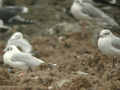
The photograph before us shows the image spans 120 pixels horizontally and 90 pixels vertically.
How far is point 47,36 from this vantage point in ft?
45.4

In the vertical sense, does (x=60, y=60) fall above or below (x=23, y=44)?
below

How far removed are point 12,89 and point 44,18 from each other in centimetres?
951

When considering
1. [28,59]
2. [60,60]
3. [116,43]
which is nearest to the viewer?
[116,43]

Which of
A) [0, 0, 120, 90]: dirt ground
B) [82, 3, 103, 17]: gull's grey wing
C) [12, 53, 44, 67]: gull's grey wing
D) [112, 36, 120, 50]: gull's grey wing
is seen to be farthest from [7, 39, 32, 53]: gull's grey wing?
[112, 36, 120, 50]: gull's grey wing

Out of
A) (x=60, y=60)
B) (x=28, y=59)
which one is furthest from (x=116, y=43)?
(x=60, y=60)

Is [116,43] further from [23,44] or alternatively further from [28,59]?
[23,44]

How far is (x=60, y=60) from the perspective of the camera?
421 inches

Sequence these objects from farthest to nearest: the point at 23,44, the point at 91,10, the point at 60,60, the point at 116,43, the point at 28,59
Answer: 1. the point at 91,10
2. the point at 23,44
3. the point at 60,60
4. the point at 28,59
5. the point at 116,43

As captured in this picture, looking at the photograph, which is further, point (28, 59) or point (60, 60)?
point (60, 60)

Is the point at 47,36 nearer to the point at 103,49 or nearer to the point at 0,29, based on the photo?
the point at 0,29

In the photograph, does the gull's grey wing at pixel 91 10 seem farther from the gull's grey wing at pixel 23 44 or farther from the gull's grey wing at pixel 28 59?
the gull's grey wing at pixel 28 59

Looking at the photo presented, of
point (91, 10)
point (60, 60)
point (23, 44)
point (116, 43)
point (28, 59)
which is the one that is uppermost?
point (116, 43)

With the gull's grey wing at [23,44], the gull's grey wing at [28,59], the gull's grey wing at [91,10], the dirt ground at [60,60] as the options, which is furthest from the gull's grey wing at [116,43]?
the gull's grey wing at [91,10]

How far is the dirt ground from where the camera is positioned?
703 cm
